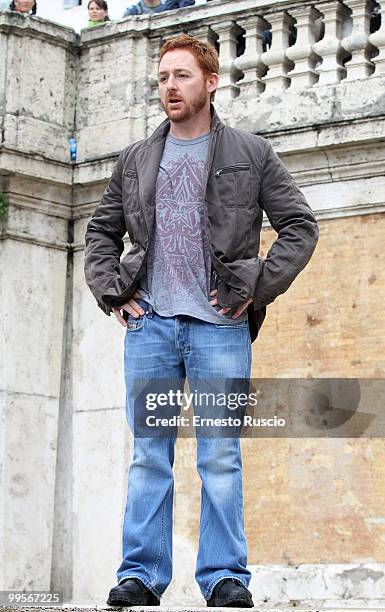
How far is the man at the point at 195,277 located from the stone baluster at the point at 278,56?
4.61 meters

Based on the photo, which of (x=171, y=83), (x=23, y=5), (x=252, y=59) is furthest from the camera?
(x=23, y=5)

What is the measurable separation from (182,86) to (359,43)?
447 cm

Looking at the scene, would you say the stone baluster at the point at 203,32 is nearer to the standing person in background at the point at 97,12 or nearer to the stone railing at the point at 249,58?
the stone railing at the point at 249,58

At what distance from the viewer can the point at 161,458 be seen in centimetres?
573

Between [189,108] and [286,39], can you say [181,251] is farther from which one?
[286,39]

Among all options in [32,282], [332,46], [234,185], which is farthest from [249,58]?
[234,185]

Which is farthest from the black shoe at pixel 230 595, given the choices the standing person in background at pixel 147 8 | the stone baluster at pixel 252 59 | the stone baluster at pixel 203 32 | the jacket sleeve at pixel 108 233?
the standing person in background at pixel 147 8

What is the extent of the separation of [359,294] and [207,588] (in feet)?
14.8

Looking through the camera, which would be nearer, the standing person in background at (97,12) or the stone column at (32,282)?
the stone column at (32,282)

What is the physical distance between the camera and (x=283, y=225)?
593 centimetres

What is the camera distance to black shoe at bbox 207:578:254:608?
541 cm

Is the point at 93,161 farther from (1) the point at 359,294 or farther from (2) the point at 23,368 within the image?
(1) the point at 359,294

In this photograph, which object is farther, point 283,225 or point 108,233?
point 108,233

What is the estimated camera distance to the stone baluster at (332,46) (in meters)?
10.3
